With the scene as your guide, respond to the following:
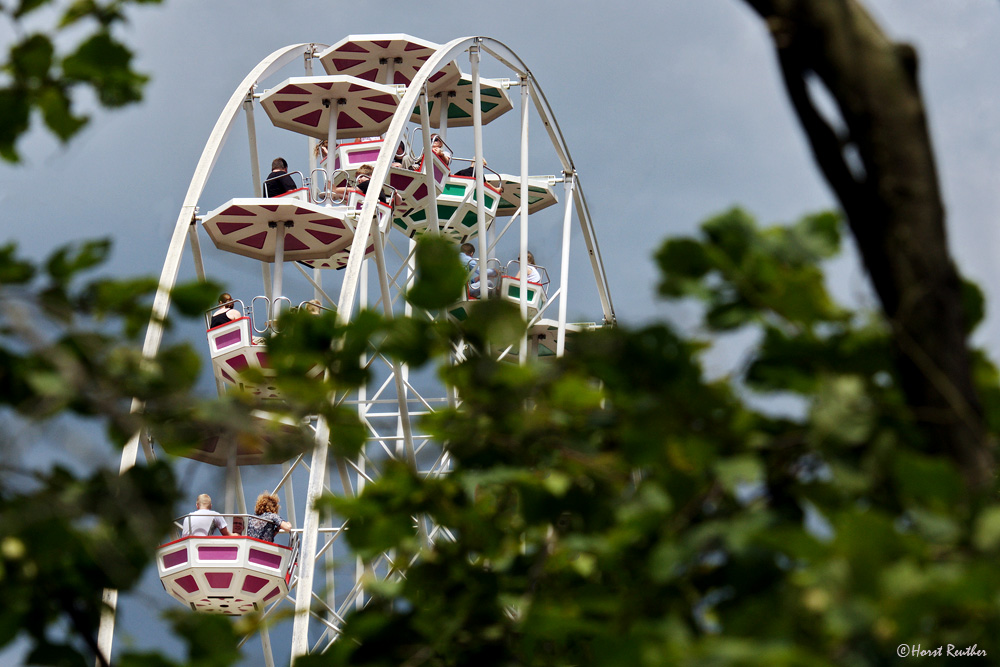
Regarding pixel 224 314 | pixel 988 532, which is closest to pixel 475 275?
pixel 224 314

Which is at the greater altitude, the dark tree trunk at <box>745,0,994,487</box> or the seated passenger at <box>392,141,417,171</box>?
the dark tree trunk at <box>745,0,994,487</box>

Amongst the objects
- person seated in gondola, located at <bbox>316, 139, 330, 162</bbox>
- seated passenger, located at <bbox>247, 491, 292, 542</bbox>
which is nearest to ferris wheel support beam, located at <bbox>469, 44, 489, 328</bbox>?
person seated in gondola, located at <bbox>316, 139, 330, 162</bbox>

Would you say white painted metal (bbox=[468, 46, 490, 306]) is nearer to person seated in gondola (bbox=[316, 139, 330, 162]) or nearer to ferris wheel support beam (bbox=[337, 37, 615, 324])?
ferris wheel support beam (bbox=[337, 37, 615, 324])

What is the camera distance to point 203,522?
41.1 ft

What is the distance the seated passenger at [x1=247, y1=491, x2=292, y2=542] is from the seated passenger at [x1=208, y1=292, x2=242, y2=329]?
6.57ft

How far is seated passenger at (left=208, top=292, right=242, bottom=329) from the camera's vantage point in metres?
13.6

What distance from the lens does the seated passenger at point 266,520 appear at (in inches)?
509

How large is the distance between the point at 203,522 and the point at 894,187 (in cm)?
1177

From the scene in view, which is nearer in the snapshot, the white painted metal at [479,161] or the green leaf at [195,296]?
the green leaf at [195,296]

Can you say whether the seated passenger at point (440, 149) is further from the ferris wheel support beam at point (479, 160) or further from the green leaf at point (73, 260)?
the green leaf at point (73, 260)

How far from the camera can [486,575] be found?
1.92 m

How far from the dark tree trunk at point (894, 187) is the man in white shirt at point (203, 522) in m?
11.6

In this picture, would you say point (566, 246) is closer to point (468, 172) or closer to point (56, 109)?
point (468, 172)

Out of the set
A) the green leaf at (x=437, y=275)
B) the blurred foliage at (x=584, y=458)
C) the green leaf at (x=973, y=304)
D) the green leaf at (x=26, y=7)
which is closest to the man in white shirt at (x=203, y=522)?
the blurred foliage at (x=584, y=458)
